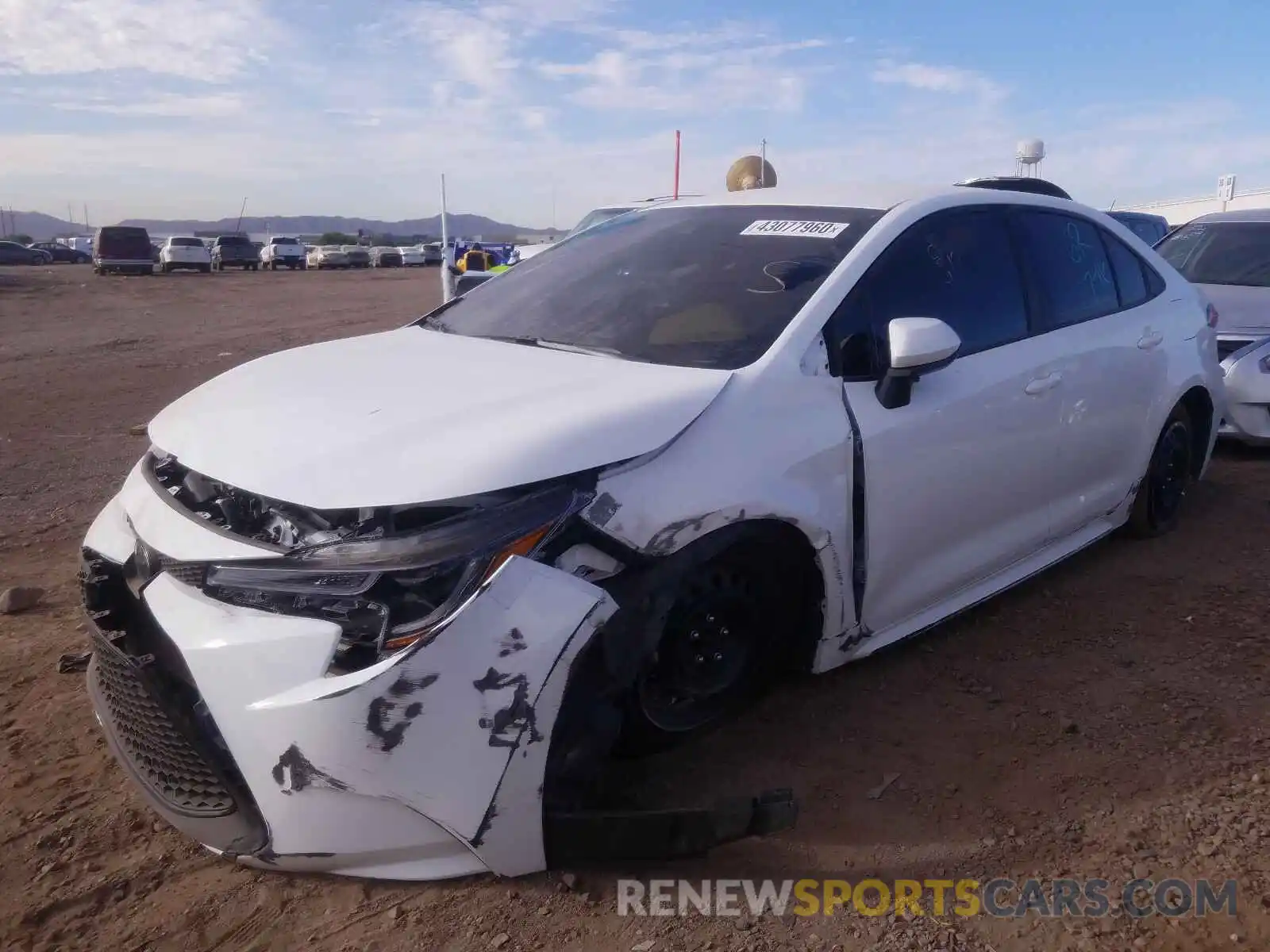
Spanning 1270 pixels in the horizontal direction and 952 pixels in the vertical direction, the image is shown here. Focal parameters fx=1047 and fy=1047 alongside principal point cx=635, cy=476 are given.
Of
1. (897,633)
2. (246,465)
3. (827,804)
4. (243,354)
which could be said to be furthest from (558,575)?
(243,354)

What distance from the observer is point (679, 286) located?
335 cm

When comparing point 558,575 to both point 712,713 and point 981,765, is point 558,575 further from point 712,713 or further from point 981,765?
point 981,765

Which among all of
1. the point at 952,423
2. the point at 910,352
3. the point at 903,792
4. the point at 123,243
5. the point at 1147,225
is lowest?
the point at 903,792

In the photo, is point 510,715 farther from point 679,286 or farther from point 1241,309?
point 1241,309

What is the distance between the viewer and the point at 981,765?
297 centimetres

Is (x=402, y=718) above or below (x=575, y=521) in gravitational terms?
below

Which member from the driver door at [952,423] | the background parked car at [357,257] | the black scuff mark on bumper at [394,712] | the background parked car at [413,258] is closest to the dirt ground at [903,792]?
the driver door at [952,423]

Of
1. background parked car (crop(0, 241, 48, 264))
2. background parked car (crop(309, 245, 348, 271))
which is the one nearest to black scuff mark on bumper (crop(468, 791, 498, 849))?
background parked car (crop(309, 245, 348, 271))

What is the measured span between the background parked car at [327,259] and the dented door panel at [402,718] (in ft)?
152

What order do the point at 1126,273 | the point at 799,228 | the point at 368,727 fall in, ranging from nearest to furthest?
the point at 368,727 < the point at 799,228 < the point at 1126,273

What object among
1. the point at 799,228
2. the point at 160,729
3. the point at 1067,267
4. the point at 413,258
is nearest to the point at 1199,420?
the point at 1067,267

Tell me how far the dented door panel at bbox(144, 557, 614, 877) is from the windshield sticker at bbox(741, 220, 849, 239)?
165 centimetres

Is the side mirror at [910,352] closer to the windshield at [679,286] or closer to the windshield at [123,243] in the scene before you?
the windshield at [679,286]

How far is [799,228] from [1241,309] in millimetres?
4969
